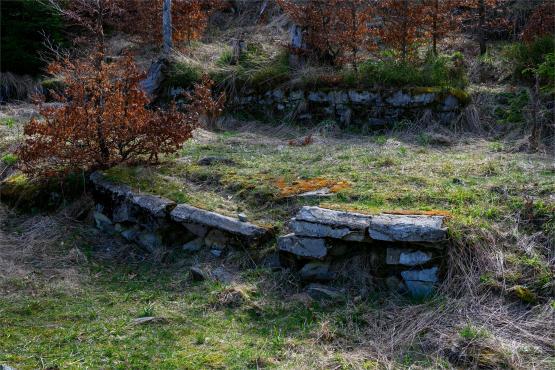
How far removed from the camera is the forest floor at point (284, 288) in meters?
4.18

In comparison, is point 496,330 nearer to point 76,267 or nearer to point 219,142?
point 76,267

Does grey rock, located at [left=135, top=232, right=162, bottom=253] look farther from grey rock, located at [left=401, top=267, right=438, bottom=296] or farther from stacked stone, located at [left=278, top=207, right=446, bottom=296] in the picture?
grey rock, located at [left=401, top=267, right=438, bottom=296]

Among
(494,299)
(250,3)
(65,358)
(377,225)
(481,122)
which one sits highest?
(250,3)

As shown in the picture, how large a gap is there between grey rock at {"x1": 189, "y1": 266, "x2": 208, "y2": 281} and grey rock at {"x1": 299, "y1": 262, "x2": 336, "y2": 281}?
855mm

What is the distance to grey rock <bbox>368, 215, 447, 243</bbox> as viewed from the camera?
4762mm

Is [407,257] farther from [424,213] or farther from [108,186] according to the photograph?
[108,186]

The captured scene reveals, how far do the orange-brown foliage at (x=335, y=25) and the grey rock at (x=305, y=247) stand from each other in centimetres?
578

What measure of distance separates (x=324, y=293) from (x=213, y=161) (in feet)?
9.29

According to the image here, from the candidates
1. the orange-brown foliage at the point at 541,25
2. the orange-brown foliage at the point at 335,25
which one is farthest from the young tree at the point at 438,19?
the orange-brown foliage at the point at 541,25

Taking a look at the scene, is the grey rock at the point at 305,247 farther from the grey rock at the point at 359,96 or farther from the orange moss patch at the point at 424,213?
the grey rock at the point at 359,96

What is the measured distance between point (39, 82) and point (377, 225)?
1032cm

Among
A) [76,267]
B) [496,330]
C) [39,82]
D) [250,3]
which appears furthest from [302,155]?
[250,3]

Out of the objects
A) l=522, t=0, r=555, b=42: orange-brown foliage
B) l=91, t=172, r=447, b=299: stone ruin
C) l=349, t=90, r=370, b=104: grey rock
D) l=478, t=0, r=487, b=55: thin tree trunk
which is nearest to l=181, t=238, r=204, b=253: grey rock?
l=91, t=172, r=447, b=299: stone ruin

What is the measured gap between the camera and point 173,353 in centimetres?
419
